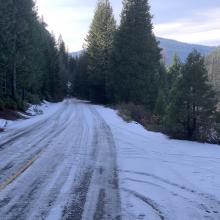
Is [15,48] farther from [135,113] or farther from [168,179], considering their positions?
[168,179]

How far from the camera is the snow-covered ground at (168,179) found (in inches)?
306

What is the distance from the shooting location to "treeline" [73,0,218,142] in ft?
64.1

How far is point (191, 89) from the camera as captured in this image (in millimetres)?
19766

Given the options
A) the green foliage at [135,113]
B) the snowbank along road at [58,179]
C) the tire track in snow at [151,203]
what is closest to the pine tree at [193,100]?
the snowbank along road at [58,179]

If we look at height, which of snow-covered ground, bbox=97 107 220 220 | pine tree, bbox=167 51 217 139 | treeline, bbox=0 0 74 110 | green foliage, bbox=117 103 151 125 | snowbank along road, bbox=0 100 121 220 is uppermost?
treeline, bbox=0 0 74 110

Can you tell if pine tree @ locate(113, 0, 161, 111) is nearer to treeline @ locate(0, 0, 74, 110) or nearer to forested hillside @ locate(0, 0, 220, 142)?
forested hillside @ locate(0, 0, 220, 142)

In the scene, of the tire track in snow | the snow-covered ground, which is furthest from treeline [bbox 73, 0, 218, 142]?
the tire track in snow

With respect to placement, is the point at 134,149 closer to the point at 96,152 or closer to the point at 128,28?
the point at 96,152

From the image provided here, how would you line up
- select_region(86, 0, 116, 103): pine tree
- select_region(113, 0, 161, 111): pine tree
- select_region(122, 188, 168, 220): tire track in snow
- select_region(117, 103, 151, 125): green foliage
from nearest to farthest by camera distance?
select_region(122, 188, 168, 220): tire track in snow → select_region(117, 103, 151, 125): green foliage → select_region(113, 0, 161, 111): pine tree → select_region(86, 0, 116, 103): pine tree

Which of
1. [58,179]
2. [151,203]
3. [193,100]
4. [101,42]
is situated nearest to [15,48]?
[101,42]

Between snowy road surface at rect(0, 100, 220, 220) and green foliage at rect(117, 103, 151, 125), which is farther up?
green foliage at rect(117, 103, 151, 125)

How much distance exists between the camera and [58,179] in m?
10.4

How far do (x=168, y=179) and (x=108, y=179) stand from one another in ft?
4.62

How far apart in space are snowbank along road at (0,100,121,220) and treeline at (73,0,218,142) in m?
3.76
